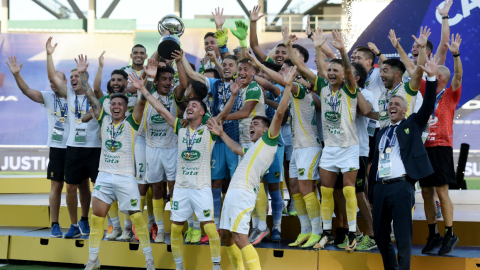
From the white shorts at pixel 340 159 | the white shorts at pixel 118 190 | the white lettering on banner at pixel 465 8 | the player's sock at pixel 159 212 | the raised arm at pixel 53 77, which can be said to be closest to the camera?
the white shorts at pixel 340 159

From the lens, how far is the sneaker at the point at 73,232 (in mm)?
5129

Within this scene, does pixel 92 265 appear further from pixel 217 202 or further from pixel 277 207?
pixel 277 207

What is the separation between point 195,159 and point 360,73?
6.13 ft

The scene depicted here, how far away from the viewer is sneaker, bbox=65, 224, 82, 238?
5129mm

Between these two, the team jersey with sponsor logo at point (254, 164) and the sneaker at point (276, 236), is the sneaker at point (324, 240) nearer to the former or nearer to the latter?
the sneaker at point (276, 236)

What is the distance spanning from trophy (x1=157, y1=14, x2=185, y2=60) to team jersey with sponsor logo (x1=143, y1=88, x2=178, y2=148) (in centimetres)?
47

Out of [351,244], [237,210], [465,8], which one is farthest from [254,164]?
[465,8]

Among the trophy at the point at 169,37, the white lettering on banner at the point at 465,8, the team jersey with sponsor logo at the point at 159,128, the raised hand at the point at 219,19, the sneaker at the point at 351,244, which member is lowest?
the sneaker at the point at 351,244

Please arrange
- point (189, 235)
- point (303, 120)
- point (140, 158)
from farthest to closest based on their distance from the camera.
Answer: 1. point (140, 158)
2. point (189, 235)
3. point (303, 120)

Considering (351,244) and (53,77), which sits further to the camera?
(53,77)

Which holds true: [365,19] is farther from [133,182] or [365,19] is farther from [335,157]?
[133,182]

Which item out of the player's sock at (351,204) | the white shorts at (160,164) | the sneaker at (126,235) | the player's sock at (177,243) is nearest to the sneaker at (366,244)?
the player's sock at (351,204)

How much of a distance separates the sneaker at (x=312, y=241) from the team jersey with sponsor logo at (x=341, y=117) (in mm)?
909

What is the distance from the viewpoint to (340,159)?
4.29 metres
